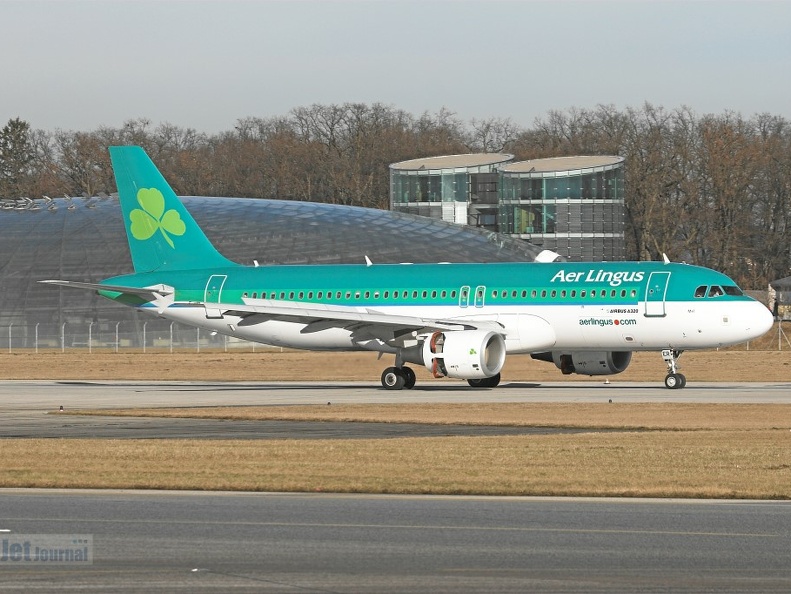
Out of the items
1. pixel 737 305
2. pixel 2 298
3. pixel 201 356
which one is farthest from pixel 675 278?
pixel 2 298

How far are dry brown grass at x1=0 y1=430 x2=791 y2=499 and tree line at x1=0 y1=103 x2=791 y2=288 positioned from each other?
9880 centimetres

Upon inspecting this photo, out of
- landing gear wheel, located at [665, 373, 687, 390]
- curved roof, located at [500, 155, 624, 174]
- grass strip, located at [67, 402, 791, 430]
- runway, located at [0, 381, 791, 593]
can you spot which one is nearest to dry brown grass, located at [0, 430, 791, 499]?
runway, located at [0, 381, 791, 593]

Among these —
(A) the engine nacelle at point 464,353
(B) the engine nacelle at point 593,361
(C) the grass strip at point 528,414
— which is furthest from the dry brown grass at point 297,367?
(C) the grass strip at point 528,414

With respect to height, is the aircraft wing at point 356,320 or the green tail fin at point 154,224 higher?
the green tail fin at point 154,224

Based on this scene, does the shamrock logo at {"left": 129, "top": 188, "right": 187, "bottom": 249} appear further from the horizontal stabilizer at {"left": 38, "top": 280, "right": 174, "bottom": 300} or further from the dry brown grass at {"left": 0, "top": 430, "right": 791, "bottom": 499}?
the dry brown grass at {"left": 0, "top": 430, "right": 791, "bottom": 499}

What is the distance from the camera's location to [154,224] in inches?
1991

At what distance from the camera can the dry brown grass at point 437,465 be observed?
60.0ft

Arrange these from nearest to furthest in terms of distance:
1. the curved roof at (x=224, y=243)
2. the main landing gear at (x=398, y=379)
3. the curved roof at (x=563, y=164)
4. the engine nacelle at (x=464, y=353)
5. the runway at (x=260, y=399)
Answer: the runway at (x=260, y=399) < the engine nacelle at (x=464, y=353) < the main landing gear at (x=398, y=379) < the curved roof at (x=224, y=243) < the curved roof at (x=563, y=164)

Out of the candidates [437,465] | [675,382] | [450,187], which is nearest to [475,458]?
[437,465]

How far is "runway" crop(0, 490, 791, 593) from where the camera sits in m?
11.6

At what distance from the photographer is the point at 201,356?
69.3 m

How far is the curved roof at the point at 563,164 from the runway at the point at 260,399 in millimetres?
74851

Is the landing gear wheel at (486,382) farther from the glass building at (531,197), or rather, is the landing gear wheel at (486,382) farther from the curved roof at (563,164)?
the curved roof at (563,164)

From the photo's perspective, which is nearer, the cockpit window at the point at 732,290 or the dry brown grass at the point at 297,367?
the cockpit window at the point at 732,290
